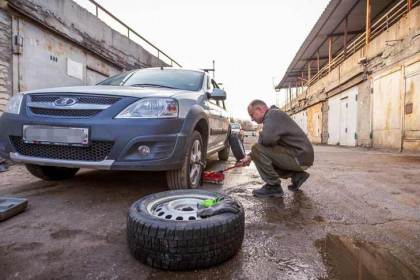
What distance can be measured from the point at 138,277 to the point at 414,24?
→ 9.37m

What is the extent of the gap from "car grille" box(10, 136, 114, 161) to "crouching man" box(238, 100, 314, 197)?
4.37 feet

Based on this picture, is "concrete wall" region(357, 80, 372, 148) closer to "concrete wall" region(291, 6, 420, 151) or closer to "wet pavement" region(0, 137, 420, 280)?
"concrete wall" region(291, 6, 420, 151)

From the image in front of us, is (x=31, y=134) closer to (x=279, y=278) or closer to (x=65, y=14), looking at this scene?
(x=279, y=278)

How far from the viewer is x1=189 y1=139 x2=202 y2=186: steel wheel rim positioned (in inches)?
109

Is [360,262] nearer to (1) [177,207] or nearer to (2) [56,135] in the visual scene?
(1) [177,207]

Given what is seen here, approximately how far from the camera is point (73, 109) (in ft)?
7.23

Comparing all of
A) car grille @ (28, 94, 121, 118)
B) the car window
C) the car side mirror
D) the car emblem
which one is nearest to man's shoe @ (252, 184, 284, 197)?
the car side mirror

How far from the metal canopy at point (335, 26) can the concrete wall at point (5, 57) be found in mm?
10641

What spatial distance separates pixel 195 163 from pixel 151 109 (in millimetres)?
880

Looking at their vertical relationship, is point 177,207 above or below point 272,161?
below

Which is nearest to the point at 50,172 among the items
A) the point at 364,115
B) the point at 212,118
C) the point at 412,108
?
the point at 212,118

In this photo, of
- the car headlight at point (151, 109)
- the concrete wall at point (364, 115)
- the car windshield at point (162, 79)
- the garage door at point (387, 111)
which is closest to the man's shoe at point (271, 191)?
the car headlight at point (151, 109)

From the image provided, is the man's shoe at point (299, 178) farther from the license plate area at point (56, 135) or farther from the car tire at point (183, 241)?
the license plate area at point (56, 135)

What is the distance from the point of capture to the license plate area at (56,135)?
212 cm
